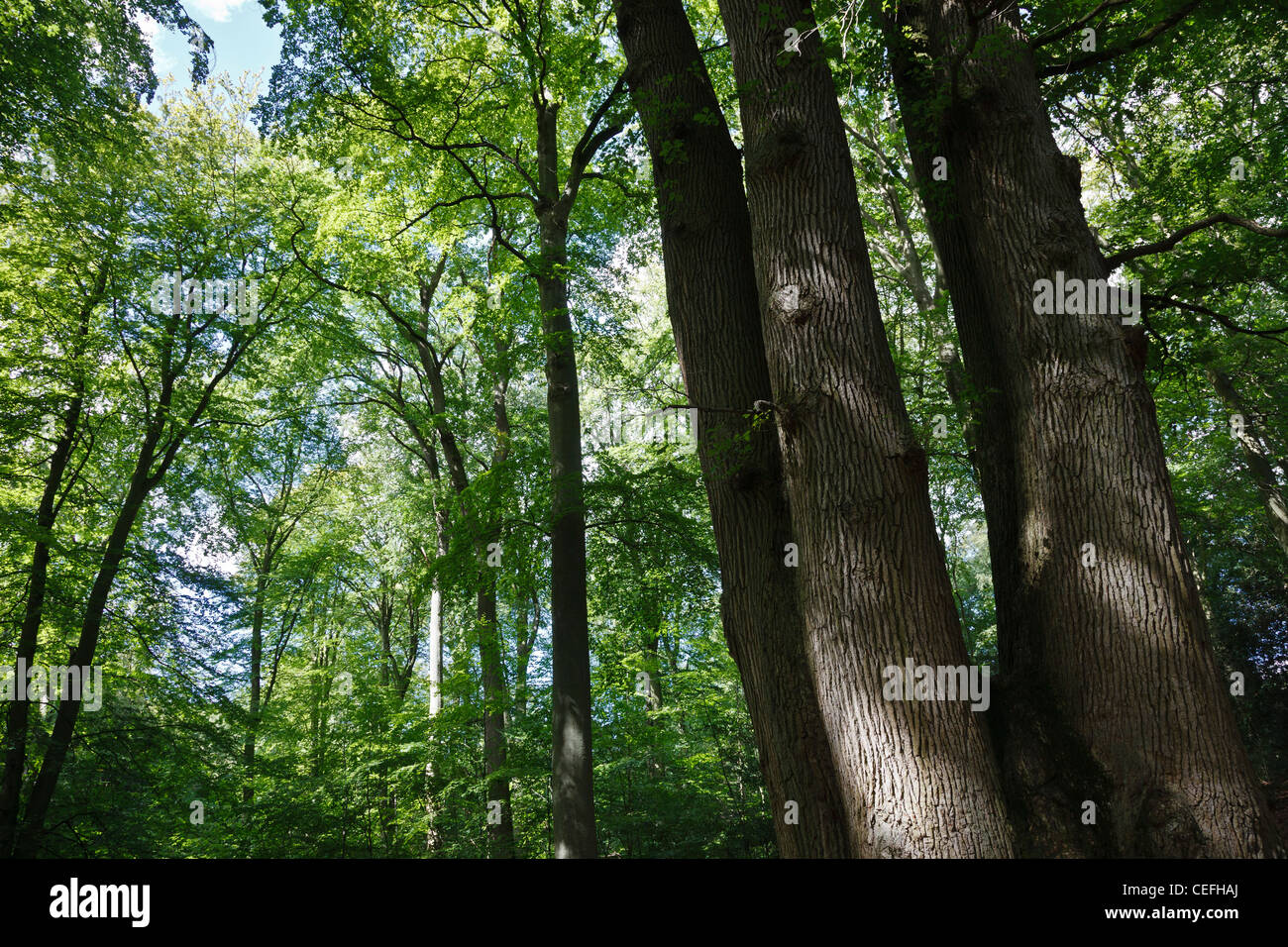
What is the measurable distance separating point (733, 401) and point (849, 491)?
3.27 feet

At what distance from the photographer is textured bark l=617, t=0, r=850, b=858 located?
11.5 feet

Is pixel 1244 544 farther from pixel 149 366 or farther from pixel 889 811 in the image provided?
pixel 149 366

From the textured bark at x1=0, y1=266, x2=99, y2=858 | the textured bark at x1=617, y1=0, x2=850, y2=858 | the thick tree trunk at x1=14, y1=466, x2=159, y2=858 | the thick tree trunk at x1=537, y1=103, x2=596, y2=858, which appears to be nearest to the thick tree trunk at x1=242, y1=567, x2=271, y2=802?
the thick tree trunk at x1=14, y1=466, x2=159, y2=858

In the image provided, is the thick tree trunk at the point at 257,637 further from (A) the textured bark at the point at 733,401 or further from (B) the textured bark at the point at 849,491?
(B) the textured bark at the point at 849,491

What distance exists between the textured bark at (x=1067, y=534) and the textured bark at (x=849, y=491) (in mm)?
626

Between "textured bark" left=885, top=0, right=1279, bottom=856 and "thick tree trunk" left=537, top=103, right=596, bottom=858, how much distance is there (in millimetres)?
4246

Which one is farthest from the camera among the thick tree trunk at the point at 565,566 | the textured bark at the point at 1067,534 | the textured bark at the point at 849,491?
the thick tree trunk at the point at 565,566

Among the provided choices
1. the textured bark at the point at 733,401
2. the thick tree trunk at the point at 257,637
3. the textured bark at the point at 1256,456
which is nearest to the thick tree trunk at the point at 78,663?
the thick tree trunk at the point at 257,637

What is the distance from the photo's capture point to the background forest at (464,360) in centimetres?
738

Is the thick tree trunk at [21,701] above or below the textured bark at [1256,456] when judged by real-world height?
below

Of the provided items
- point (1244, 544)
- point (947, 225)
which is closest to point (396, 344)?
point (947, 225)

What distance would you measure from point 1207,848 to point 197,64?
12080mm

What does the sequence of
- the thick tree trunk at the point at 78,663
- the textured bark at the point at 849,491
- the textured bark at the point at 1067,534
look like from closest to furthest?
1. the textured bark at the point at 849,491
2. the textured bark at the point at 1067,534
3. the thick tree trunk at the point at 78,663

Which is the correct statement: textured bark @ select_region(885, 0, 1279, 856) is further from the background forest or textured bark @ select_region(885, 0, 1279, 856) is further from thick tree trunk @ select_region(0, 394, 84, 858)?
thick tree trunk @ select_region(0, 394, 84, 858)
